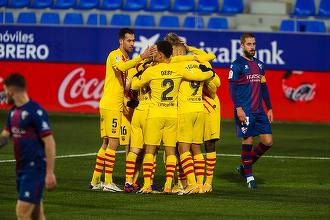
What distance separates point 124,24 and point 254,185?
51.3ft

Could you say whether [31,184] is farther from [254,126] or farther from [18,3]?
[18,3]

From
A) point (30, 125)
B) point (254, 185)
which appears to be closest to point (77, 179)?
point (254, 185)

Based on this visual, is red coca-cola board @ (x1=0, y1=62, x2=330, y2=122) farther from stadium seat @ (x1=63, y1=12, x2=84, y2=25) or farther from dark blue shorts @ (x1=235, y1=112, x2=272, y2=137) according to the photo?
dark blue shorts @ (x1=235, y1=112, x2=272, y2=137)

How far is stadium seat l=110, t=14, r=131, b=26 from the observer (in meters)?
30.9

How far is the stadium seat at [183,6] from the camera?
3141cm

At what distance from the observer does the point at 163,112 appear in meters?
14.7

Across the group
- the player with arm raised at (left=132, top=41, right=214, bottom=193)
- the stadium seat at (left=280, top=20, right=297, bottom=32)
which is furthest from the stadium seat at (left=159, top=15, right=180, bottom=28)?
the player with arm raised at (left=132, top=41, right=214, bottom=193)

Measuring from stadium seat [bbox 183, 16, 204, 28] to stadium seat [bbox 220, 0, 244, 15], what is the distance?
4.03 feet

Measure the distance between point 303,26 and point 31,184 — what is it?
20705 mm

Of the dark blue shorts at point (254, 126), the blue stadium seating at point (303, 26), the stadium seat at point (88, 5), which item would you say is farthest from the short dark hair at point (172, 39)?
the stadium seat at point (88, 5)

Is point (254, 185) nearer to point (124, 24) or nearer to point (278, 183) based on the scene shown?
point (278, 183)

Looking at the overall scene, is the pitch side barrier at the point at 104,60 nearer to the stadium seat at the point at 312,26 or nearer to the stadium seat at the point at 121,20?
the stadium seat at the point at 312,26

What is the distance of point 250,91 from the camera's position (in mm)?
16031

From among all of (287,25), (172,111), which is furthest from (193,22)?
(172,111)
